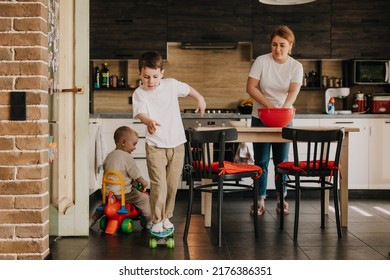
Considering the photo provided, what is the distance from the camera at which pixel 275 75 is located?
4223 millimetres

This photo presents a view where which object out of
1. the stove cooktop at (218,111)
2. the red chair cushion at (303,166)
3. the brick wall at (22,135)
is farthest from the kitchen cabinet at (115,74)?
the brick wall at (22,135)

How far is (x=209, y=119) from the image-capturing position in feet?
18.7

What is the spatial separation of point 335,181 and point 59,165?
1801mm

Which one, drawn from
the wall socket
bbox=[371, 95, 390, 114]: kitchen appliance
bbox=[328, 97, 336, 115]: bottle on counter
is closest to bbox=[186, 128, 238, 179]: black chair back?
the wall socket

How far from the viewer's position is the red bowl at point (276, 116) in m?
3.85

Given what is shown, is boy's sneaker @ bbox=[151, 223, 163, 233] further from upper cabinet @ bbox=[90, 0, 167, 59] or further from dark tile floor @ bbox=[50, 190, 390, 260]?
upper cabinet @ bbox=[90, 0, 167, 59]

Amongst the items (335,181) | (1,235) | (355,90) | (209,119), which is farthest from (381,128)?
(1,235)

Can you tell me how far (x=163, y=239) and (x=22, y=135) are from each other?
1071 mm

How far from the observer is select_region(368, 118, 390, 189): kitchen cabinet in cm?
563

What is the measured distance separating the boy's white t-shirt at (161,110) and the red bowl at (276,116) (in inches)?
34.9

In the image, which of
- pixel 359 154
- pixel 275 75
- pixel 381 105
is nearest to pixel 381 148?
pixel 359 154

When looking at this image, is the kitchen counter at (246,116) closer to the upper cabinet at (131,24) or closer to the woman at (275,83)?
the upper cabinet at (131,24)
